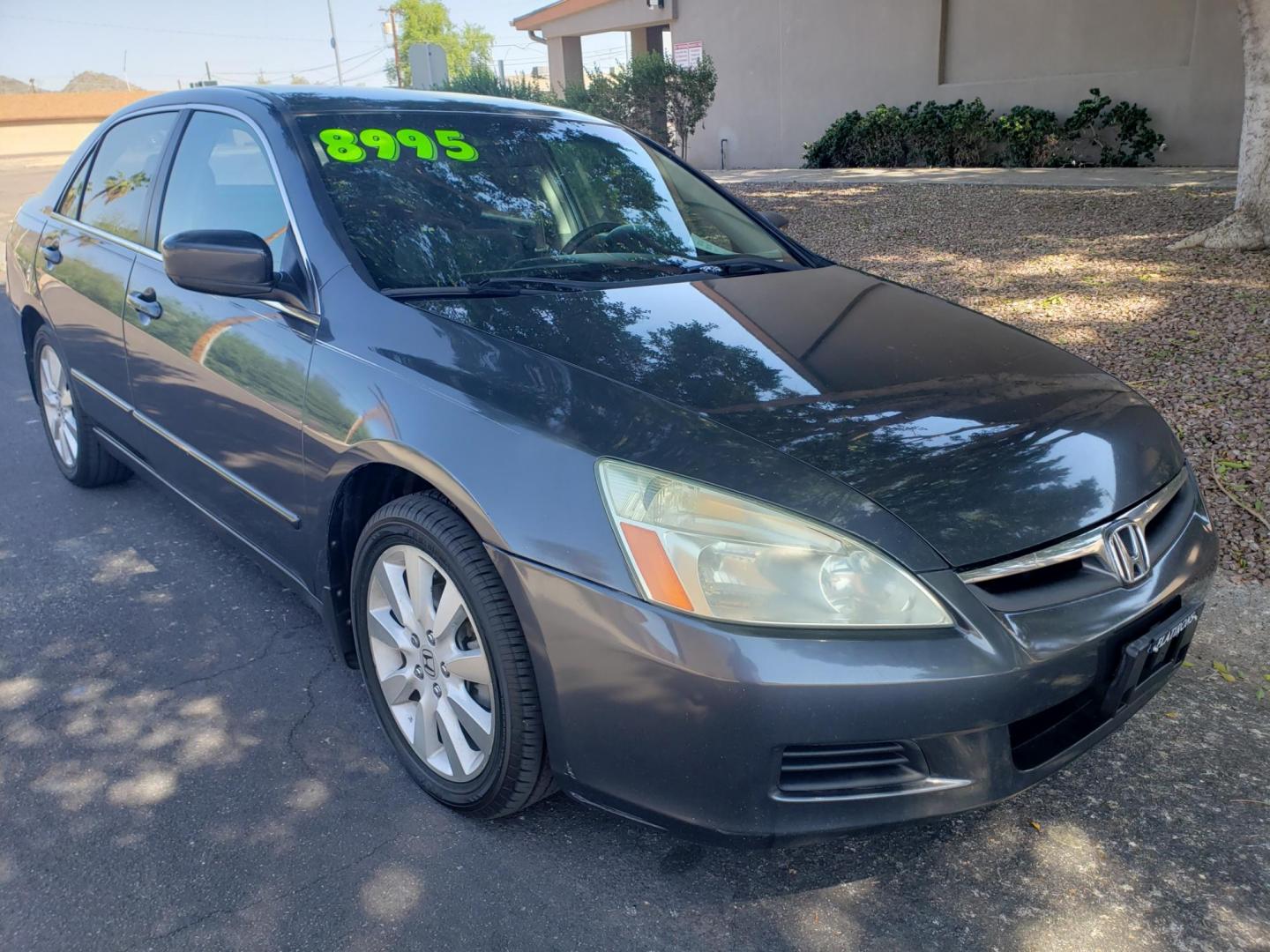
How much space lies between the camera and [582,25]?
23797mm

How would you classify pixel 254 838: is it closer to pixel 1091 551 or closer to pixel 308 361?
pixel 308 361

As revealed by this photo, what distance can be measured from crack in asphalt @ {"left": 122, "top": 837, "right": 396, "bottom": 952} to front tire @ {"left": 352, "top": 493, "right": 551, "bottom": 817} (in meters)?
0.22

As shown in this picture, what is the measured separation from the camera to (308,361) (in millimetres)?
2693

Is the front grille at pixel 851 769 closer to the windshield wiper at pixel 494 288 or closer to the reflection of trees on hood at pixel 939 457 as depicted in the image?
the reflection of trees on hood at pixel 939 457

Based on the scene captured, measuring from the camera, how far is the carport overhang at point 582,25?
21445mm

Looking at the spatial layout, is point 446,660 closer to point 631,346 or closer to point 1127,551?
point 631,346

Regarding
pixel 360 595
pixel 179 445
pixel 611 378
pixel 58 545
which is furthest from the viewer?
pixel 58 545

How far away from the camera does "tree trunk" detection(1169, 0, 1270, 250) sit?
7.07m

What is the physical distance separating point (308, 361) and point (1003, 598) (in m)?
1.81

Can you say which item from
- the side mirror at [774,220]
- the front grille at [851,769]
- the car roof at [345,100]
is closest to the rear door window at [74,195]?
the car roof at [345,100]

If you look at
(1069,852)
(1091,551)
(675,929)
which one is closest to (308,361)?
(675,929)

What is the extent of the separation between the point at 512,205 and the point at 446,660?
155 centimetres

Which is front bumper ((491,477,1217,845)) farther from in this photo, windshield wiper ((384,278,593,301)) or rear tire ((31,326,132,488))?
rear tire ((31,326,132,488))

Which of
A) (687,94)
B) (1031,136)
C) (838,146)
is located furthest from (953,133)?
(687,94)
